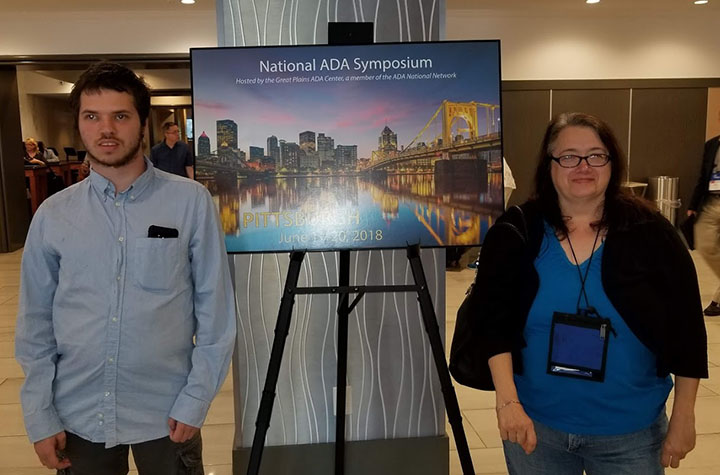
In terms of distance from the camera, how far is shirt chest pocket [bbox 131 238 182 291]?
5.11 ft

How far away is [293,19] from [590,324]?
62.5 inches

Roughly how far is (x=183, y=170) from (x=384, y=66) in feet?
20.2

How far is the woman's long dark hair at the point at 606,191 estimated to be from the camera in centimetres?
158

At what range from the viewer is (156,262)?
1.57 meters

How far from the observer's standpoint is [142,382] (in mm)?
1592

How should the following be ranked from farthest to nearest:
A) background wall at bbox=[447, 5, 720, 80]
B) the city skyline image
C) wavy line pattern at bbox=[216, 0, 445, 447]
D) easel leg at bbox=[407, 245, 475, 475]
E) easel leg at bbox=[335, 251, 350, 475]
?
background wall at bbox=[447, 5, 720, 80] < wavy line pattern at bbox=[216, 0, 445, 447] < easel leg at bbox=[335, 251, 350, 475] < the city skyline image < easel leg at bbox=[407, 245, 475, 475]

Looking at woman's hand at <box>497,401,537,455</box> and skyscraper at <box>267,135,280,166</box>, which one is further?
skyscraper at <box>267,135,280,166</box>

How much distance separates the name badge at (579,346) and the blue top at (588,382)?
0.02 m

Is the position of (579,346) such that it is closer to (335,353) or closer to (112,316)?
(112,316)

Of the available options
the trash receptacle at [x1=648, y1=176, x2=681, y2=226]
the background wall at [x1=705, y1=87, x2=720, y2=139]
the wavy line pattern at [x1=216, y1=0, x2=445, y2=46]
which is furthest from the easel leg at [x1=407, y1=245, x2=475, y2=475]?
the background wall at [x1=705, y1=87, x2=720, y2=139]

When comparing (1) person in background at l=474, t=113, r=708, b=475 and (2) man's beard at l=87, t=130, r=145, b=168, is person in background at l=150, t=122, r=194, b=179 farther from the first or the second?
(1) person in background at l=474, t=113, r=708, b=475

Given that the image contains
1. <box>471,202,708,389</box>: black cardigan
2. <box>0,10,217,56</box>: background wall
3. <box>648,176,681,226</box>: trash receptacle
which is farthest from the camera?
<box>648,176,681,226</box>: trash receptacle

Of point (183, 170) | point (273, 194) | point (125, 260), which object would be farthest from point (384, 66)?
point (183, 170)

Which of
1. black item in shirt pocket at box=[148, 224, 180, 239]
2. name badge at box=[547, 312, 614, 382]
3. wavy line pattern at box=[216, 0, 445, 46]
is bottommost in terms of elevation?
name badge at box=[547, 312, 614, 382]
